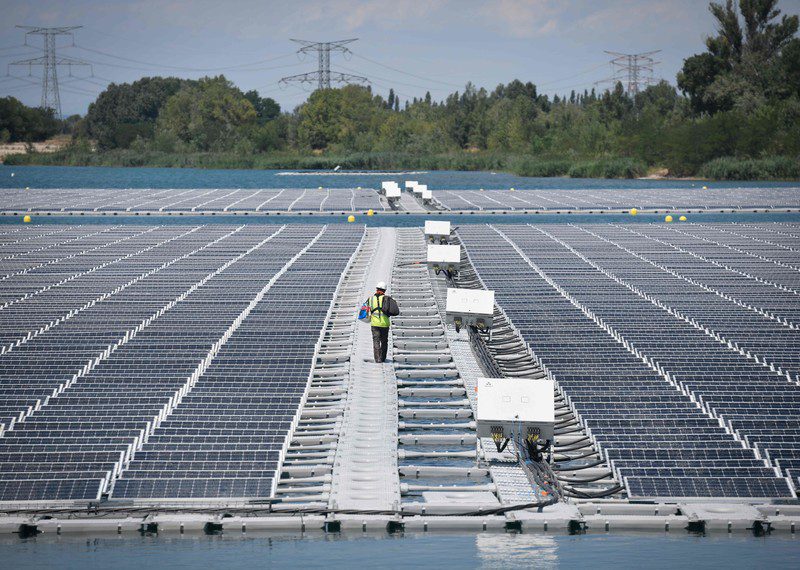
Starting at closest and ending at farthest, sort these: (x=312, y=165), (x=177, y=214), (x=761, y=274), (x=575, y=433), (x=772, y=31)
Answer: (x=575, y=433), (x=761, y=274), (x=177, y=214), (x=772, y=31), (x=312, y=165)

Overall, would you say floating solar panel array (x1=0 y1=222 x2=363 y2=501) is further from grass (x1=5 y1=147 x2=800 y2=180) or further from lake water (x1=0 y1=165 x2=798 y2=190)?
grass (x1=5 y1=147 x2=800 y2=180)

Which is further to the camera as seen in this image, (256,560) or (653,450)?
(653,450)

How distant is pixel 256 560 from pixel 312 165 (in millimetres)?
171530

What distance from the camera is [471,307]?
32312mm

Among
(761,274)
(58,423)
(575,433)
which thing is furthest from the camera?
(761,274)

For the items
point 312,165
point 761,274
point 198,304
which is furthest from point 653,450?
point 312,165

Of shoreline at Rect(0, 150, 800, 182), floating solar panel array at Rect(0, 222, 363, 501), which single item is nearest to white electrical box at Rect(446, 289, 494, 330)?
floating solar panel array at Rect(0, 222, 363, 501)

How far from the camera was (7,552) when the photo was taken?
753 inches

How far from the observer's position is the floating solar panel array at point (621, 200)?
84.7 meters

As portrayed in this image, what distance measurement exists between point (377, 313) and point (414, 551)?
11.1 metres

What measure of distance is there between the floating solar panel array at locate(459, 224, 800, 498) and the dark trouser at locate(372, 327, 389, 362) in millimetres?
4198

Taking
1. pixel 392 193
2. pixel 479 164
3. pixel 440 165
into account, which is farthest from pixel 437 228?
pixel 479 164

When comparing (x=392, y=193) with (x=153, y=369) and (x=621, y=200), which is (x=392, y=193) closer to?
(x=621, y=200)

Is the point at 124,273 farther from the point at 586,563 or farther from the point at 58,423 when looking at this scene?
the point at 586,563
